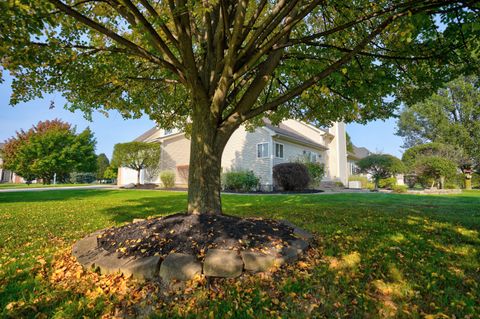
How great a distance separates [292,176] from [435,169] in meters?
12.4

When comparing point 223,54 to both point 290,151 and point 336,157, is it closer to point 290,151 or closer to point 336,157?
point 290,151

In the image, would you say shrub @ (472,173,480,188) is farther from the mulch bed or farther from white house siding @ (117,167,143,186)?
white house siding @ (117,167,143,186)

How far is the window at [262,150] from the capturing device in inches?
727

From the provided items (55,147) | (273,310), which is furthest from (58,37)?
(55,147)

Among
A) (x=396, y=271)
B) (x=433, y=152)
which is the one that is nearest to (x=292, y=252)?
(x=396, y=271)

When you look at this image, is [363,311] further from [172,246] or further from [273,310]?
[172,246]

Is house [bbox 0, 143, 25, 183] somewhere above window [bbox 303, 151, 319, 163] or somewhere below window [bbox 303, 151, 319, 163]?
below

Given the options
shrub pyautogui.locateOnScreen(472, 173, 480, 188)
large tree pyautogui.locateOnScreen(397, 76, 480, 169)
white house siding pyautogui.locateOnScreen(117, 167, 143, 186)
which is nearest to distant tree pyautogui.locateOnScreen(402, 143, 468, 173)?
large tree pyautogui.locateOnScreen(397, 76, 480, 169)

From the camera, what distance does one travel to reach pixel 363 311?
7.86ft

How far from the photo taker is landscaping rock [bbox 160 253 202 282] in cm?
294

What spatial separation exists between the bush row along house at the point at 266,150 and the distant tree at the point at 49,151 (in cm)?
950

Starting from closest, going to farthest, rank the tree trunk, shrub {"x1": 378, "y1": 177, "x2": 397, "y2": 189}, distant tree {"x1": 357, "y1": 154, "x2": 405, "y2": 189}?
the tree trunk < distant tree {"x1": 357, "y1": 154, "x2": 405, "y2": 189} < shrub {"x1": 378, "y1": 177, "x2": 397, "y2": 189}

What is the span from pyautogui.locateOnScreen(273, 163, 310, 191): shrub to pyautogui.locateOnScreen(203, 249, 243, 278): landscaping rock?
12.8 metres

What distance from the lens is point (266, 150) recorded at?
1842 centimetres
